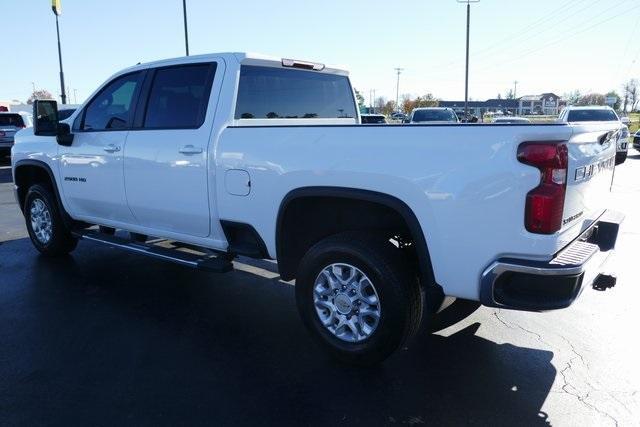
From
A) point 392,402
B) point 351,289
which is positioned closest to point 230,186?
point 351,289

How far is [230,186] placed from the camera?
4035mm

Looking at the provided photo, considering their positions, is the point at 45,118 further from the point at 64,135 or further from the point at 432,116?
the point at 432,116

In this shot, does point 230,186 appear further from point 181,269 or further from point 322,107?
point 181,269

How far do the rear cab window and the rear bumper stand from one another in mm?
2387

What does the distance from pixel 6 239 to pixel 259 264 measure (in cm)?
393

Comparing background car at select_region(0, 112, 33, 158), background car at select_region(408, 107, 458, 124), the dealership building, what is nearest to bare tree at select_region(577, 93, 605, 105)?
the dealership building

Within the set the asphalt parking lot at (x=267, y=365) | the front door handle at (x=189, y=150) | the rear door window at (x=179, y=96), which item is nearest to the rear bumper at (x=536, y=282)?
the asphalt parking lot at (x=267, y=365)

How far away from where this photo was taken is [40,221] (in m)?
6.34

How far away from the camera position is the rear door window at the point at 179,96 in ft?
14.4

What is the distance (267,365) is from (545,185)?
2.08 meters

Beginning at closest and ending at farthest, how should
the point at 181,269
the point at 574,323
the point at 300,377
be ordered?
the point at 300,377, the point at 574,323, the point at 181,269

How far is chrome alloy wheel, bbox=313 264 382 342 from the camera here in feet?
11.4

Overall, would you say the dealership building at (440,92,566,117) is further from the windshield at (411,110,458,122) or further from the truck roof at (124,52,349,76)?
the truck roof at (124,52,349,76)

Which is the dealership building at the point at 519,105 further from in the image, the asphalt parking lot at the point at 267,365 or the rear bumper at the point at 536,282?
the rear bumper at the point at 536,282
